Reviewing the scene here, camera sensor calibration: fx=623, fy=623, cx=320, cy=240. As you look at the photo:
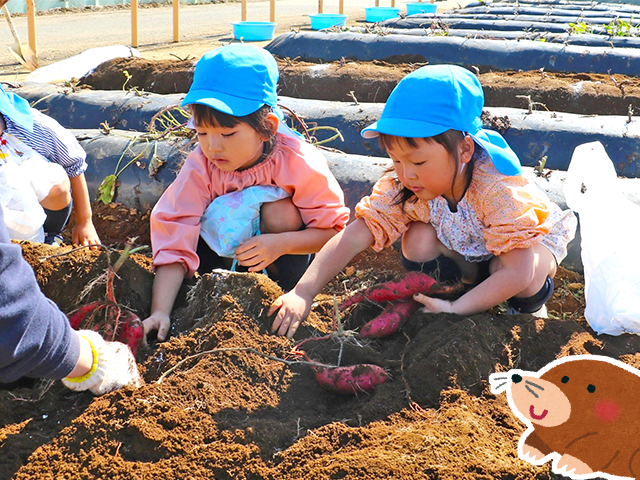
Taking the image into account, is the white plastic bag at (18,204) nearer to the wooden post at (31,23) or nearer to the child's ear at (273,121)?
the child's ear at (273,121)

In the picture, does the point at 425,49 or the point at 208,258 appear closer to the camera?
the point at 208,258

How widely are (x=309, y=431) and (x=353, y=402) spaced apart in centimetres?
18

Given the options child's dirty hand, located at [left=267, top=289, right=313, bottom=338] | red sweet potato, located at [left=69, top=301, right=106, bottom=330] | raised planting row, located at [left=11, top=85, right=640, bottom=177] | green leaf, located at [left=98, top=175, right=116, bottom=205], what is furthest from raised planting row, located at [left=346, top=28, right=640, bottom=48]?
red sweet potato, located at [left=69, top=301, right=106, bottom=330]

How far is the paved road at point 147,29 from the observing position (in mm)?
8594

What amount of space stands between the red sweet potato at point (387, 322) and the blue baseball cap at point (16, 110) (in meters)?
1.25

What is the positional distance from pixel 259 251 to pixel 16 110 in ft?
2.92

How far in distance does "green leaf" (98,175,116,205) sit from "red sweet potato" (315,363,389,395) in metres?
1.65

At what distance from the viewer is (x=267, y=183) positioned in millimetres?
2113

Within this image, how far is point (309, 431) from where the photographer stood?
1.35m

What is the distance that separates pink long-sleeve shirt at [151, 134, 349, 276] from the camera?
6.77 ft

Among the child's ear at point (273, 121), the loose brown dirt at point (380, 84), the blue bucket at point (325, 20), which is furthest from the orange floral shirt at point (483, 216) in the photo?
the blue bucket at point (325, 20)

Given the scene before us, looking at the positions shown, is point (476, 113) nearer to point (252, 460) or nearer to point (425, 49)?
point (252, 460)

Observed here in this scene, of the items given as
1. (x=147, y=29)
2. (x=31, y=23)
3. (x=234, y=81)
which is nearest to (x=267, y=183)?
(x=234, y=81)

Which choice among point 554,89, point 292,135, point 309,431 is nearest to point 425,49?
point 554,89
